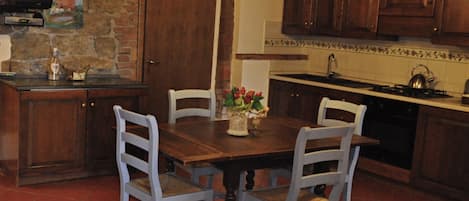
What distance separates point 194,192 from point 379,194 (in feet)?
7.28

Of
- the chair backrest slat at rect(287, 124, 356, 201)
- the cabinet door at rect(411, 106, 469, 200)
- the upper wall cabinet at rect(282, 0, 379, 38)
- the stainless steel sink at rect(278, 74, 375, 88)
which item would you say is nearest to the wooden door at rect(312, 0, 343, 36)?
the upper wall cabinet at rect(282, 0, 379, 38)

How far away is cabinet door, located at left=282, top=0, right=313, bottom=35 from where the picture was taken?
20.6 ft

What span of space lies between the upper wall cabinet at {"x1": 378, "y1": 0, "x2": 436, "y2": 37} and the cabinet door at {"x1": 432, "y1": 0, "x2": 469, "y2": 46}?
0.07m

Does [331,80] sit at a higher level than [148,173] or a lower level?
higher

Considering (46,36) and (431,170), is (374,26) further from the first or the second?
(46,36)

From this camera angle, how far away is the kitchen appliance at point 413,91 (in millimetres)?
5172

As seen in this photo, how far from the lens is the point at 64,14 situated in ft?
16.8

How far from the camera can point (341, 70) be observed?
6422mm

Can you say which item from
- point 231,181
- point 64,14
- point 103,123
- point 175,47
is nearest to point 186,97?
point 103,123

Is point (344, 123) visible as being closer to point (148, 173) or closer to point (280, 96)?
point (148, 173)

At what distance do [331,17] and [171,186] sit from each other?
321 cm

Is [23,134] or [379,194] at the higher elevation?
[23,134]

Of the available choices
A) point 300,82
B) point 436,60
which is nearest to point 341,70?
point 300,82

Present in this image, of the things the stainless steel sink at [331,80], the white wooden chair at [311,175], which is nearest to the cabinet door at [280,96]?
the stainless steel sink at [331,80]
